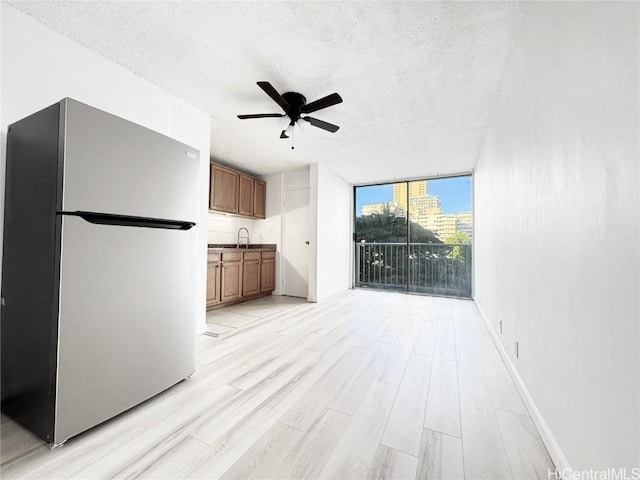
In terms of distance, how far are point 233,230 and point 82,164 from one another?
12.5ft

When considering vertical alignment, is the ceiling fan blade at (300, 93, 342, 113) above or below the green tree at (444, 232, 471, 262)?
above

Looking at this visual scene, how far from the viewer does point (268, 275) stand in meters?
5.05

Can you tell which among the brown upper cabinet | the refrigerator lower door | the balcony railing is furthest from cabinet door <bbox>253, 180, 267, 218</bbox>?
the refrigerator lower door

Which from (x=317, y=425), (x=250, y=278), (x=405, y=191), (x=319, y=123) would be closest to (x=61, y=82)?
(x=319, y=123)

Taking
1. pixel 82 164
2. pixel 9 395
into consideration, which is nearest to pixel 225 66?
pixel 82 164

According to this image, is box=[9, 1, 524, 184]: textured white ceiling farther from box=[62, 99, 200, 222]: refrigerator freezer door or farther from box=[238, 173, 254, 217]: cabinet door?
box=[238, 173, 254, 217]: cabinet door

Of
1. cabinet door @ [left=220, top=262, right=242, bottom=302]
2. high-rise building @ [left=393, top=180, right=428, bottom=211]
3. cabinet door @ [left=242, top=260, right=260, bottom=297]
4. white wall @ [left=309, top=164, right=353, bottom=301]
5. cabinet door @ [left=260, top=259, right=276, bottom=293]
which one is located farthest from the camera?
high-rise building @ [left=393, top=180, right=428, bottom=211]

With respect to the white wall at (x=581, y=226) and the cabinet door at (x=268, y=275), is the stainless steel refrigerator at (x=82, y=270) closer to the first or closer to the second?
the white wall at (x=581, y=226)

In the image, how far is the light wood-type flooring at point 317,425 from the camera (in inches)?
45.3

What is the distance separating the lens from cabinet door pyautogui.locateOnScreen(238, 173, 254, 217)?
4.72 metres

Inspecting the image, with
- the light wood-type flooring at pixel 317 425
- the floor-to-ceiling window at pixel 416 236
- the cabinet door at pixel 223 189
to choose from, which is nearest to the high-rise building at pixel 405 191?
the floor-to-ceiling window at pixel 416 236

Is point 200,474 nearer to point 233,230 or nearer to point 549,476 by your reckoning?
point 549,476

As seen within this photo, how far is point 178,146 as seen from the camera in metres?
1.80

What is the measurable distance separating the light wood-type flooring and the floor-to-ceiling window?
276 cm
